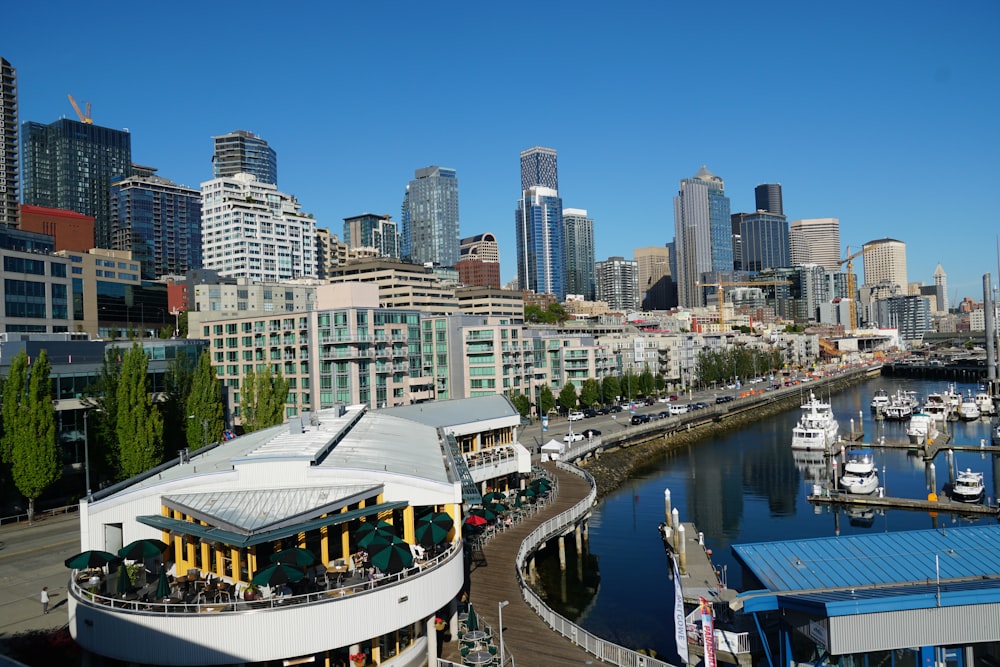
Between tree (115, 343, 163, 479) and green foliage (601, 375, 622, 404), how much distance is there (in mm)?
88750

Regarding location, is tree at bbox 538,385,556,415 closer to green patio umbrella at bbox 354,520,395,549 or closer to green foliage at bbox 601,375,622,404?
green foliage at bbox 601,375,622,404

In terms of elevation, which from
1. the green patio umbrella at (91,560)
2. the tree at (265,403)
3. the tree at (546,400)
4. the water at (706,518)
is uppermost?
the tree at (265,403)

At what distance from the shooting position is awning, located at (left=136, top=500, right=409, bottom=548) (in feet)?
89.1

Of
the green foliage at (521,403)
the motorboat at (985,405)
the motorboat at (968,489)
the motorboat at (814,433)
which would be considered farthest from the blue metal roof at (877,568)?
the motorboat at (985,405)

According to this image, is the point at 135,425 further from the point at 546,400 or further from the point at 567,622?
the point at 546,400

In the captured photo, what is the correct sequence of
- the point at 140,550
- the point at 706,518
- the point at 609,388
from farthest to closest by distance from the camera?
the point at 609,388
the point at 706,518
the point at 140,550

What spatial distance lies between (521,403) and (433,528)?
78.4m

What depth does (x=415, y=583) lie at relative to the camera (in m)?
28.7

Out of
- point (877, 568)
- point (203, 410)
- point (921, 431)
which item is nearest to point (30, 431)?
point (203, 410)

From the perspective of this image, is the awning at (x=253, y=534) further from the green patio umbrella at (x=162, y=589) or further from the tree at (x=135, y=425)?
the tree at (x=135, y=425)

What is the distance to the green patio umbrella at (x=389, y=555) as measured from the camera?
1101 inches

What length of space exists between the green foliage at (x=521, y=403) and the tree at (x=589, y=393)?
1365 cm

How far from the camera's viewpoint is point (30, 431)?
52.1m

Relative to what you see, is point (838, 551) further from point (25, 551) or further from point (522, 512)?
point (25, 551)
